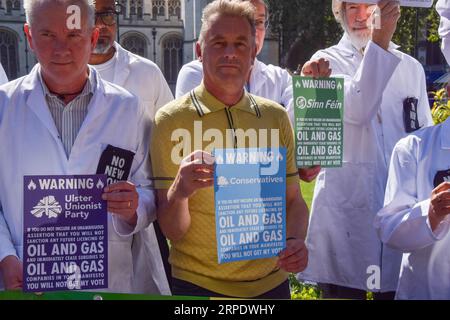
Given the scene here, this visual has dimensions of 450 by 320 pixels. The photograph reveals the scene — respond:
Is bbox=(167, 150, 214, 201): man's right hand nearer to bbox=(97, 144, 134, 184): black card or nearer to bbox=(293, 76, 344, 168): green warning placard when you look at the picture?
bbox=(97, 144, 134, 184): black card

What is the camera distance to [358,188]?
2658 mm

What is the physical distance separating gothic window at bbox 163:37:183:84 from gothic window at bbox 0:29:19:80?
64 centimetres

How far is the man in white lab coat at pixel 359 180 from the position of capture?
2.61 m

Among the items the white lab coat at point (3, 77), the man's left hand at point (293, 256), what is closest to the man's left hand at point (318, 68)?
the man's left hand at point (293, 256)

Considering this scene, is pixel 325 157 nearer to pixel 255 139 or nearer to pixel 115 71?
pixel 255 139

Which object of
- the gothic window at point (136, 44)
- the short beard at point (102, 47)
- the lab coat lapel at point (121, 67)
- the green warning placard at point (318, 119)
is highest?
the gothic window at point (136, 44)

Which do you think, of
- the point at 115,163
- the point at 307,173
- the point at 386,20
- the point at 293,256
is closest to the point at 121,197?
the point at 115,163

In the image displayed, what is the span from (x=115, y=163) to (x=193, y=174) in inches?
13.4

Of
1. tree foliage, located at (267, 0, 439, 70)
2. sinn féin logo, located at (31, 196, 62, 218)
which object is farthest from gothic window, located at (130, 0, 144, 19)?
sinn féin logo, located at (31, 196, 62, 218)

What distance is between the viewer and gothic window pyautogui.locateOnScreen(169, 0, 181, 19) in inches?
99.2

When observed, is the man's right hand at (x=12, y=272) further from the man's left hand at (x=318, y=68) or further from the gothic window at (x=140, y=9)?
the man's left hand at (x=318, y=68)

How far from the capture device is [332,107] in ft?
7.81

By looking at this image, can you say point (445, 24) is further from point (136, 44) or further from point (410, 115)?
point (136, 44)
